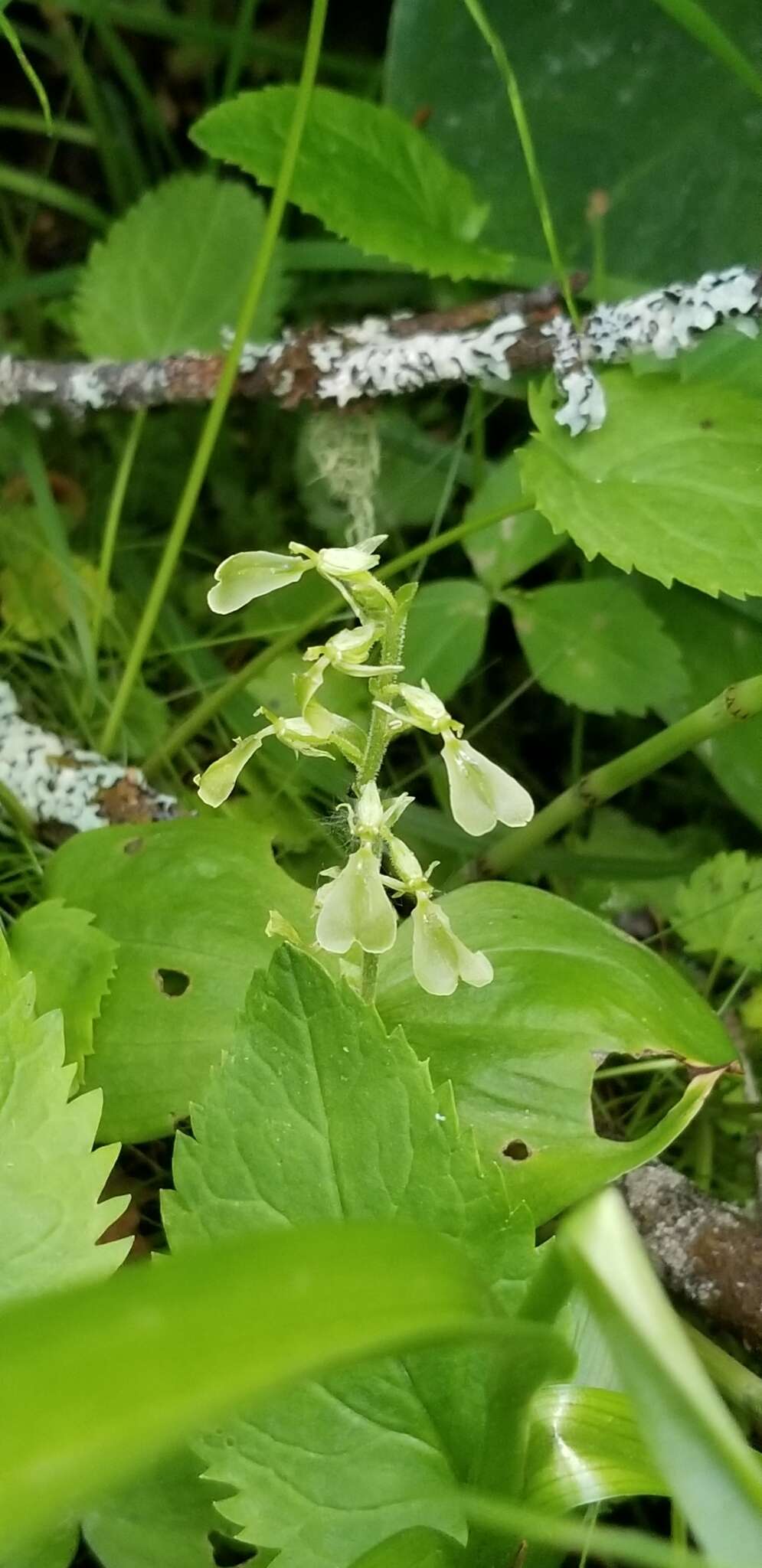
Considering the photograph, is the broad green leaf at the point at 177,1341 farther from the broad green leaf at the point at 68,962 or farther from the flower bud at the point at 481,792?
the broad green leaf at the point at 68,962

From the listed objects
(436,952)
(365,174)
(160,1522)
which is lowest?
(160,1522)

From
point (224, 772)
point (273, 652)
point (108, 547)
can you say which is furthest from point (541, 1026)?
point (108, 547)

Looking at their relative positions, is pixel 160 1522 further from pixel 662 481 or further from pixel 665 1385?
pixel 662 481

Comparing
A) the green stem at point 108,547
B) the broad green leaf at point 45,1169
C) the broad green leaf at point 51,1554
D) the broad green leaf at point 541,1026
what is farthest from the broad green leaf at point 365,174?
the broad green leaf at point 51,1554

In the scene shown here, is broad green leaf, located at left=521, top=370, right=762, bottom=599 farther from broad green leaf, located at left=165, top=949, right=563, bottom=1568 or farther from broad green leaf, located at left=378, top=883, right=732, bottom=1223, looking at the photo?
broad green leaf, located at left=165, top=949, right=563, bottom=1568

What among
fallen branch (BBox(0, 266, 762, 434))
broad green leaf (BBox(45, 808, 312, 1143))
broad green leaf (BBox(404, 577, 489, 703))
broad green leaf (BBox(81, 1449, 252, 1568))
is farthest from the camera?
broad green leaf (BBox(404, 577, 489, 703))

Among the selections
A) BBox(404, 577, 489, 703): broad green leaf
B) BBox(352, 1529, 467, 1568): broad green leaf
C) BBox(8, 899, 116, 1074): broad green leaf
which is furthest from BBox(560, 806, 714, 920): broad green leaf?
BBox(352, 1529, 467, 1568): broad green leaf
